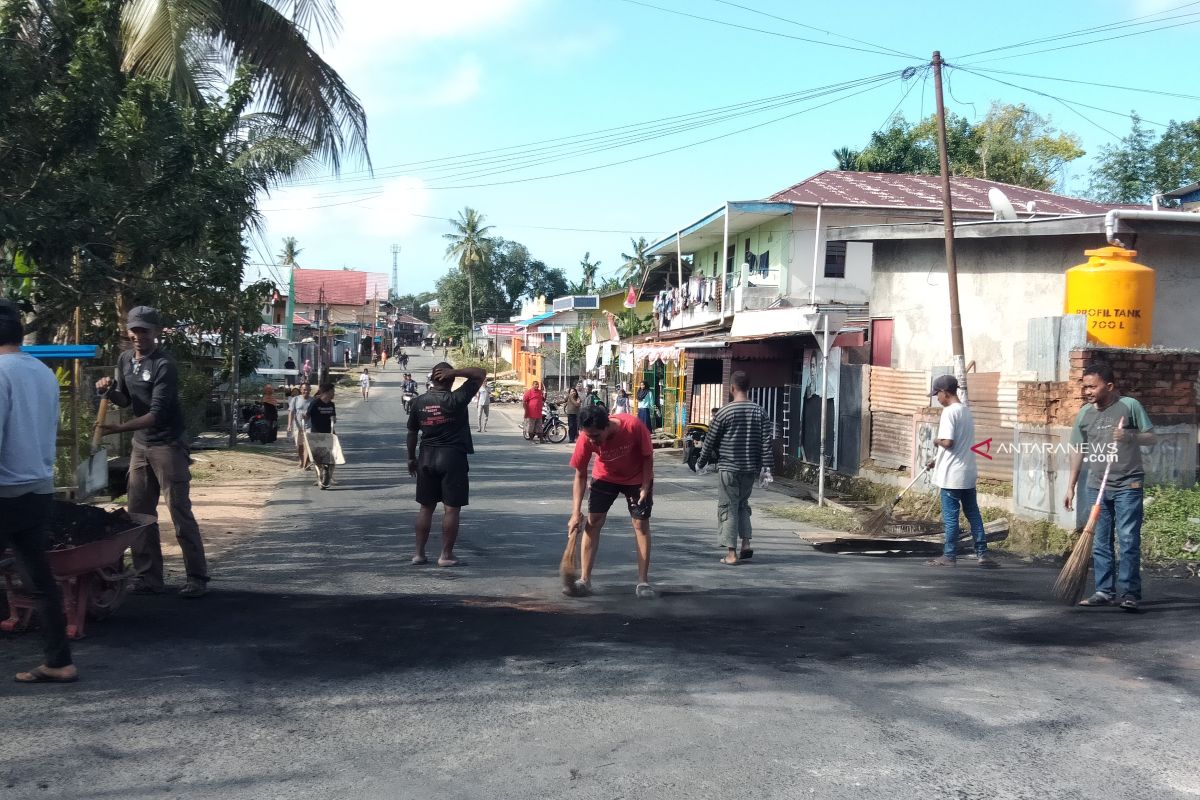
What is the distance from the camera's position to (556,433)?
99.2 feet

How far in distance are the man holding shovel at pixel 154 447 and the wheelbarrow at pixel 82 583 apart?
0.76 m

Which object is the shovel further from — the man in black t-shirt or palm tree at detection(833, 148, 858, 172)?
palm tree at detection(833, 148, 858, 172)

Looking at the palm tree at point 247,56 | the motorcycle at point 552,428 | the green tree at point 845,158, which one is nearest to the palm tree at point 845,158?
the green tree at point 845,158

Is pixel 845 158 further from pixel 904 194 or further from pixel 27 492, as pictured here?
pixel 27 492

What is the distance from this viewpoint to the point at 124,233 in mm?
9078

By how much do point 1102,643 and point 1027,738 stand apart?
2268 mm

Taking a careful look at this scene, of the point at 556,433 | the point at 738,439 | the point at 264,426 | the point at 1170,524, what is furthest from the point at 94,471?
the point at 556,433

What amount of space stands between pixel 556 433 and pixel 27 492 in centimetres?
2481

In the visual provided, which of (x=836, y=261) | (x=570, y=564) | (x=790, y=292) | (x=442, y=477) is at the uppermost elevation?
(x=836, y=261)

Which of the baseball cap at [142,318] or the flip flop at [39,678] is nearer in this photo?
the flip flop at [39,678]

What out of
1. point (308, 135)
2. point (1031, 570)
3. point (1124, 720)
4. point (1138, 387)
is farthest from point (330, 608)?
point (1138, 387)

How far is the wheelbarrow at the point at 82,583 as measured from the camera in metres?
6.15

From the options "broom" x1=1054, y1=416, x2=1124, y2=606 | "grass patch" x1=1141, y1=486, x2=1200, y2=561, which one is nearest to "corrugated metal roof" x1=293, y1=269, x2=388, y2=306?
"grass patch" x1=1141, y1=486, x2=1200, y2=561

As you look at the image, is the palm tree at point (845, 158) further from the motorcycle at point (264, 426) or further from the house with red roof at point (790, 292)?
the motorcycle at point (264, 426)
